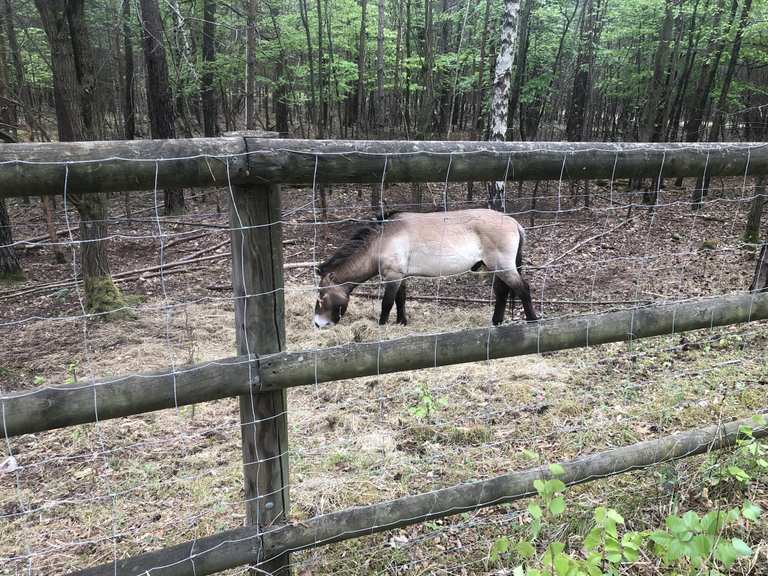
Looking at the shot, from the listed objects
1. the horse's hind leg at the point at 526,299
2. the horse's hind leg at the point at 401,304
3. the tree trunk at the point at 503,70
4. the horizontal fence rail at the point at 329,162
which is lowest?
the horse's hind leg at the point at 401,304

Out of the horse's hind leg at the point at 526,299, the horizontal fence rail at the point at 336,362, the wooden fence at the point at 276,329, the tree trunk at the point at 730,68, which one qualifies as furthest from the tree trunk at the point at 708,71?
the wooden fence at the point at 276,329

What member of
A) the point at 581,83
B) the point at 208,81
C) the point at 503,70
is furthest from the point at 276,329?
the point at 581,83

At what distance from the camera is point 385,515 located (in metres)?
2.21

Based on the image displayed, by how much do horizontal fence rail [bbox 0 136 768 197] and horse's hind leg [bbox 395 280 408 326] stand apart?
463 centimetres

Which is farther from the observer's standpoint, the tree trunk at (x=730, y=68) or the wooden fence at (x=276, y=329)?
the tree trunk at (x=730, y=68)

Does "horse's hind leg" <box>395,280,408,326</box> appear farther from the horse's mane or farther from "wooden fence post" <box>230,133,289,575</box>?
"wooden fence post" <box>230,133,289,575</box>

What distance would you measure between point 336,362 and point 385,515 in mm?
741

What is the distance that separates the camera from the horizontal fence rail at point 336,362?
1.68 meters

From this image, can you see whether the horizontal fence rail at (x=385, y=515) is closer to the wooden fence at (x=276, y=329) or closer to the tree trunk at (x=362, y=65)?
the wooden fence at (x=276, y=329)

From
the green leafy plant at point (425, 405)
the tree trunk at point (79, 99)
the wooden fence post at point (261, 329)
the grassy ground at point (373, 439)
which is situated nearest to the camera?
the wooden fence post at point (261, 329)

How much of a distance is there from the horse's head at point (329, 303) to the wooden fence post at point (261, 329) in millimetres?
4185

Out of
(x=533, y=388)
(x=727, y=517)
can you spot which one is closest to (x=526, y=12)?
(x=533, y=388)

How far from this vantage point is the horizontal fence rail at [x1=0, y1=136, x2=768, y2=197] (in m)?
1.60

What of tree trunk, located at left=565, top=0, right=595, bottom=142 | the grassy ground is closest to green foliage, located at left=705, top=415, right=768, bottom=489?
the grassy ground
